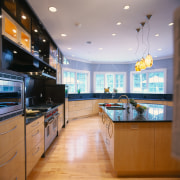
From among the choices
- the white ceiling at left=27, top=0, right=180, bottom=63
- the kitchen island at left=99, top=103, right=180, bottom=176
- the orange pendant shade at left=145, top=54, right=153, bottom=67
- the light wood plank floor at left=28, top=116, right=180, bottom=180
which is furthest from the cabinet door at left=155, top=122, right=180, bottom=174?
the white ceiling at left=27, top=0, right=180, bottom=63

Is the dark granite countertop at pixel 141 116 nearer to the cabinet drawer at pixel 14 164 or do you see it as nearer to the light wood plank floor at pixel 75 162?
the light wood plank floor at pixel 75 162

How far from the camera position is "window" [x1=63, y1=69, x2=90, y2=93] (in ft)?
18.2

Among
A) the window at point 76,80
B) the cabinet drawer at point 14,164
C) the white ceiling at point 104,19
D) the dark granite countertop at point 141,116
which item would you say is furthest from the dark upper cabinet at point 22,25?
the window at point 76,80

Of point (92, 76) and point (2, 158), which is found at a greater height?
point (92, 76)

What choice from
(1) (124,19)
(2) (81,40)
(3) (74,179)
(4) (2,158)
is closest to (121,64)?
(2) (81,40)

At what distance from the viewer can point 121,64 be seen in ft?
21.5

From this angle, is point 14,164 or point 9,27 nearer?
point 14,164

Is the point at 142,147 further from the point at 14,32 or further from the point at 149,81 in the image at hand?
the point at 149,81

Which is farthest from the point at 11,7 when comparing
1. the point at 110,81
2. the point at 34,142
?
the point at 110,81

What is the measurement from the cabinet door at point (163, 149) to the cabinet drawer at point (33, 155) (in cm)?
181

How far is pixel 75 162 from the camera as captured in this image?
2045 millimetres

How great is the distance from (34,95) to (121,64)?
5025 millimetres

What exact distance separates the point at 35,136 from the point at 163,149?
1949 mm

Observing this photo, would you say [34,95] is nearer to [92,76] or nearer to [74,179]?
[74,179]
